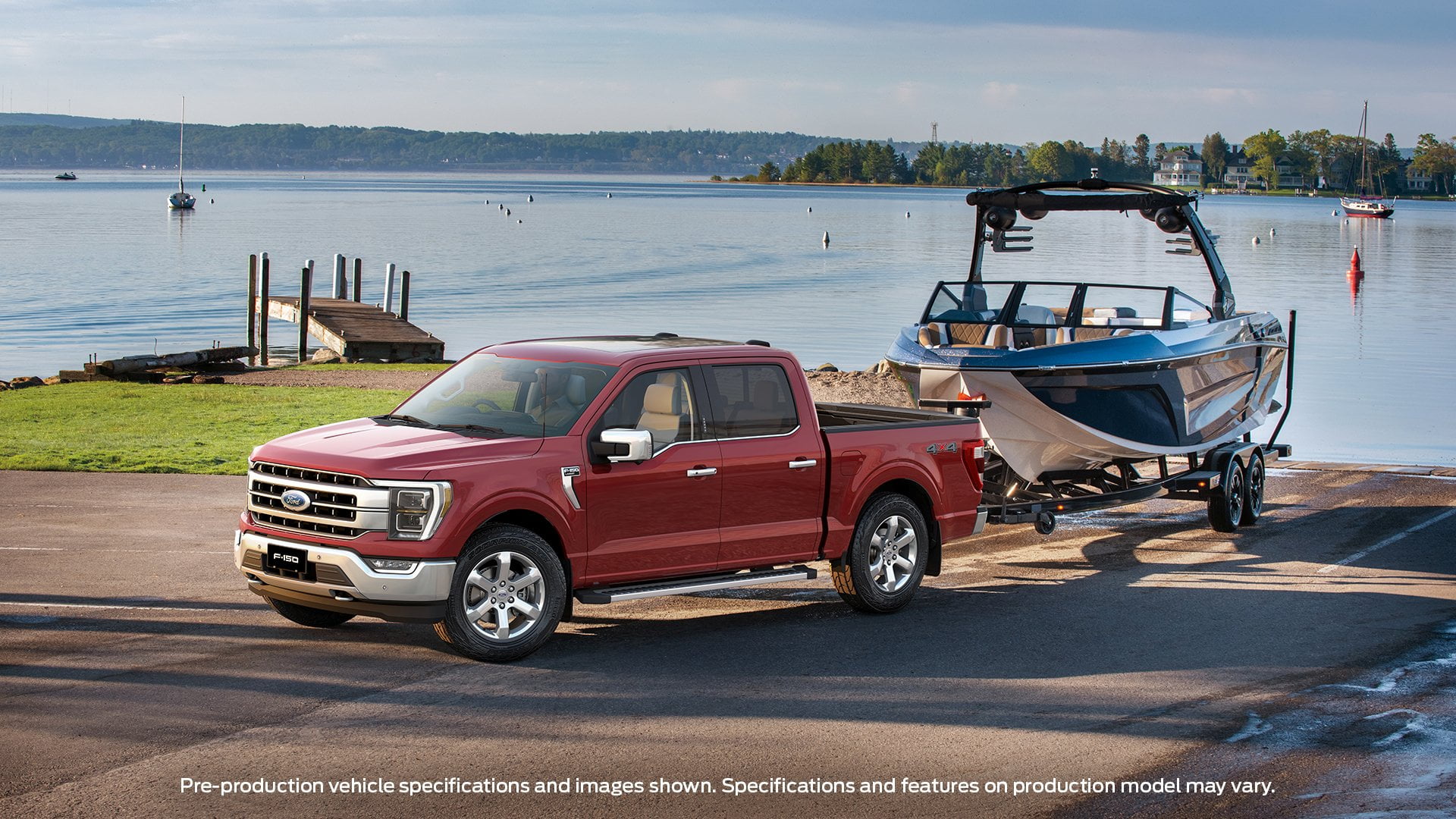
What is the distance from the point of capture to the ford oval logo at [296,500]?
899cm

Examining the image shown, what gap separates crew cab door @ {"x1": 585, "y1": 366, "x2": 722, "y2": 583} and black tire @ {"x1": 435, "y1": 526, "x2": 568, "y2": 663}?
1.20ft

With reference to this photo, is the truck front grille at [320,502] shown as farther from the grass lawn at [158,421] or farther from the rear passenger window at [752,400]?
the grass lawn at [158,421]

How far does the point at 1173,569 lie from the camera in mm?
12680

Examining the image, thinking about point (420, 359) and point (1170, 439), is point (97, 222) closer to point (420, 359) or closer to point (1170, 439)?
point (420, 359)

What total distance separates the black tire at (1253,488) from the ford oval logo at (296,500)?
9234 millimetres

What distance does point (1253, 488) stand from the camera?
14.8 meters

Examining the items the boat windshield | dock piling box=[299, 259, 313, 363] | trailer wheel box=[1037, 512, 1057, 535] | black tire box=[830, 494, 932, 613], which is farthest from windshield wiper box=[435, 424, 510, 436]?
dock piling box=[299, 259, 313, 363]

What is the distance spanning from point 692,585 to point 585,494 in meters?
0.99

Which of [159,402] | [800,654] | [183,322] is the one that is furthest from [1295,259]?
[800,654]

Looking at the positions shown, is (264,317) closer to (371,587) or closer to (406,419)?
(406,419)

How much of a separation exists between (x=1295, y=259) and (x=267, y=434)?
77237 mm

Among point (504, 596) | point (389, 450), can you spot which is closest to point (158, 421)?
→ point (389, 450)

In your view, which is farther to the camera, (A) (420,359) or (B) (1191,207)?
(A) (420,359)

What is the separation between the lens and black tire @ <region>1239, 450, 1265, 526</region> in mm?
14711
